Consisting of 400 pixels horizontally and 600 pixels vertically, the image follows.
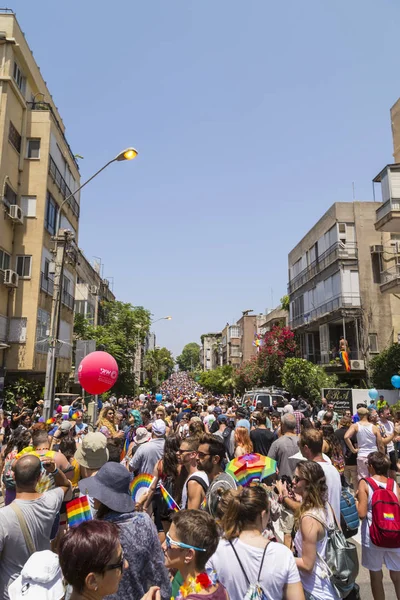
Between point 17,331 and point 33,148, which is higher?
point 33,148

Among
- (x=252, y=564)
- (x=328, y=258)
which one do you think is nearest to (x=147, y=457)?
(x=252, y=564)

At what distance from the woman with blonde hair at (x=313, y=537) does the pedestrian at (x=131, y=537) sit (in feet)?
3.45

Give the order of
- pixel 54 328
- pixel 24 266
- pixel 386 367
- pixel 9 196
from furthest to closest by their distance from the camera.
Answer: pixel 386 367 → pixel 24 266 → pixel 9 196 → pixel 54 328

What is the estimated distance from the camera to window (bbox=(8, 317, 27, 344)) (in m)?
19.7

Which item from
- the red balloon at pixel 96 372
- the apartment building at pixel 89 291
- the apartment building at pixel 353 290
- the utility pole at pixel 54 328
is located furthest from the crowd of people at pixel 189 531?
the apartment building at pixel 89 291

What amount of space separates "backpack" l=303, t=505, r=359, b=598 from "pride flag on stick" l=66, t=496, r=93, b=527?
1613mm

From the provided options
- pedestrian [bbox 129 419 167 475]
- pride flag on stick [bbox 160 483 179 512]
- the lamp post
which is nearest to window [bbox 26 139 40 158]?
the lamp post

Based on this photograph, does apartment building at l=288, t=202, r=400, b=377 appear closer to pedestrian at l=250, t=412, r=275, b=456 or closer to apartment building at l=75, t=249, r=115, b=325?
apartment building at l=75, t=249, r=115, b=325

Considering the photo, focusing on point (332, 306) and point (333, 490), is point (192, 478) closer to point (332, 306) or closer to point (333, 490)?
point (333, 490)

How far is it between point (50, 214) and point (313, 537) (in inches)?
856

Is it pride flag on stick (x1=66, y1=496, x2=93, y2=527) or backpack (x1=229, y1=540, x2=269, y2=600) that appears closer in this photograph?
backpack (x1=229, y1=540, x2=269, y2=600)

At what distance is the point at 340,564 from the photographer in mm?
3201

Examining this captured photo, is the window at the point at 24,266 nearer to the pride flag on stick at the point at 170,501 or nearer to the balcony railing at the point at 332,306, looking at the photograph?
the pride flag on stick at the point at 170,501

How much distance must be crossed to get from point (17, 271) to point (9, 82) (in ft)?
27.8
